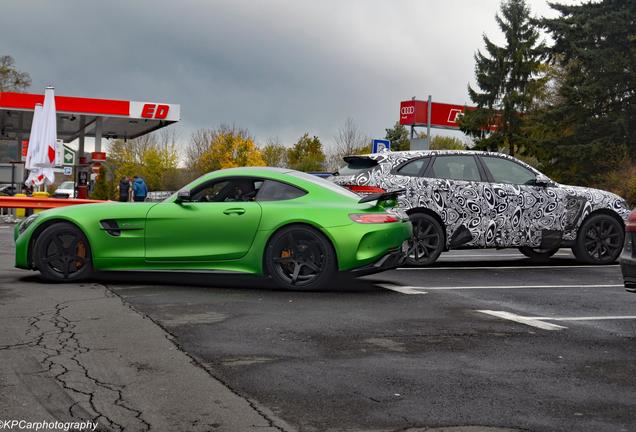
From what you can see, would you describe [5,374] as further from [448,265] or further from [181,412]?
[448,265]

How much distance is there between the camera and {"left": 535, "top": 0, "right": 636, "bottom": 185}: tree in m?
39.4

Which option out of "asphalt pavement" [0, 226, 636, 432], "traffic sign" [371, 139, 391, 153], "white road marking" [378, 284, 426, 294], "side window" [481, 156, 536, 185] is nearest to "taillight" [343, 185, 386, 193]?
"asphalt pavement" [0, 226, 636, 432]

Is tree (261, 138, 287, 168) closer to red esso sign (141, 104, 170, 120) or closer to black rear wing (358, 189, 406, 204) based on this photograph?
red esso sign (141, 104, 170, 120)

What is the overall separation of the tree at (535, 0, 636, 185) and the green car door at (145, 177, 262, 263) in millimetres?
32499

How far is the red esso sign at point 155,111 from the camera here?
4812 centimetres

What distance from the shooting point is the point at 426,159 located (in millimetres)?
11680

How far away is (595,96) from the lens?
40312 mm

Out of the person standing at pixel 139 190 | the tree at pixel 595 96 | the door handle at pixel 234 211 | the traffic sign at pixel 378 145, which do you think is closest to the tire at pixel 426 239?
the door handle at pixel 234 211

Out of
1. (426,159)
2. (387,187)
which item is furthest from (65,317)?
(426,159)

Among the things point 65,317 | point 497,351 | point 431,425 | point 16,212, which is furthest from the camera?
point 16,212

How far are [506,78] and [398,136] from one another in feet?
105

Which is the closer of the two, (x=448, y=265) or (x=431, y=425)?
(x=431, y=425)

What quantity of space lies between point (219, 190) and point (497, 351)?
172 inches

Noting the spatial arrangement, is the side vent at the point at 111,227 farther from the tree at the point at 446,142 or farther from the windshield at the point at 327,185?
the tree at the point at 446,142
